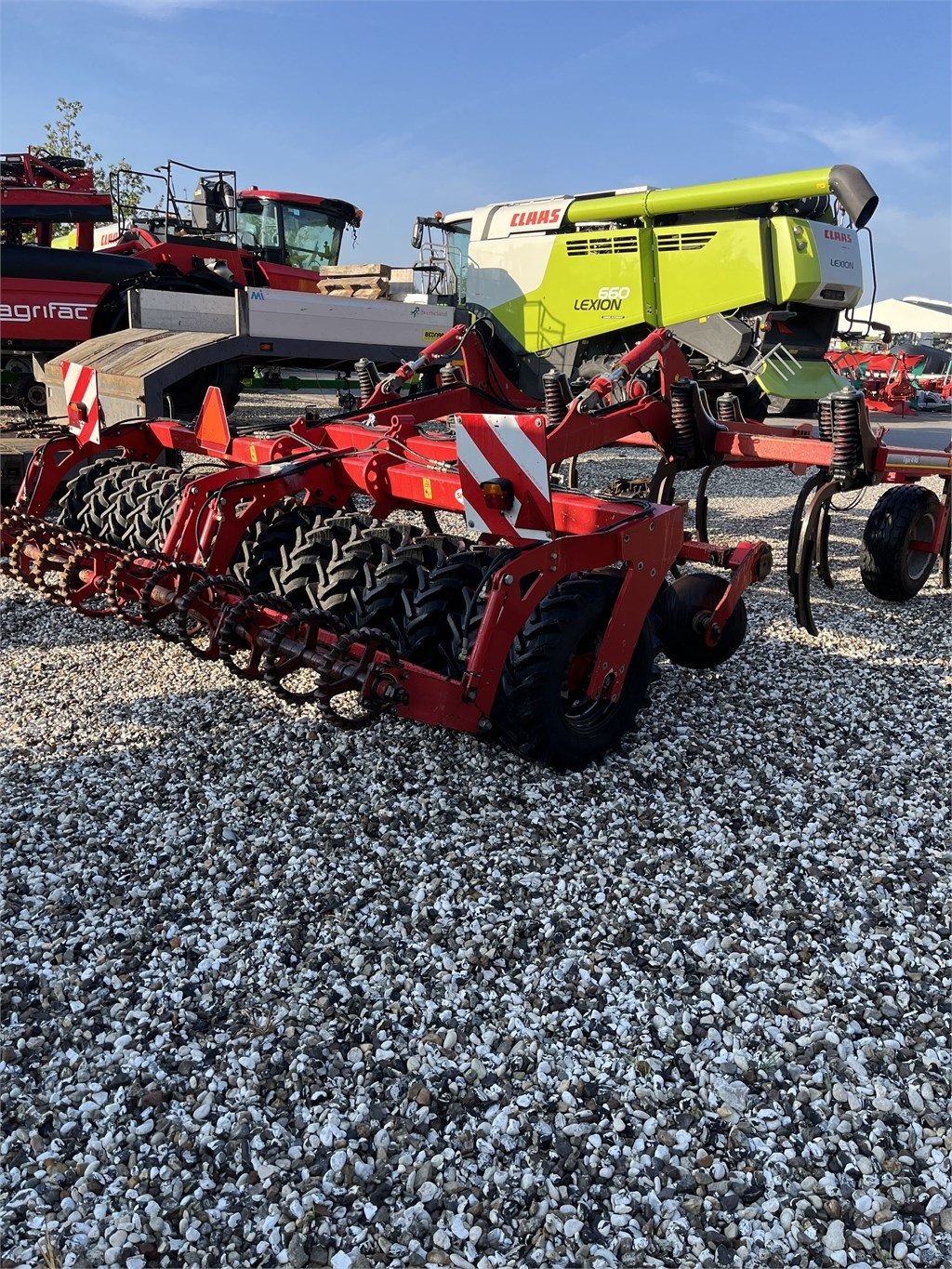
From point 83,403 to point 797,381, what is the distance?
207 inches

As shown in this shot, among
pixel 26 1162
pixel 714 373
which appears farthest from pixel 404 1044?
pixel 714 373

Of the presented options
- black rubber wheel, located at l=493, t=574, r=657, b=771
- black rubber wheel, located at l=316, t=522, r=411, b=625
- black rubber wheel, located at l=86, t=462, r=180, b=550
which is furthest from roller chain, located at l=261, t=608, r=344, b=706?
black rubber wheel, located at l=86, t=462, r=180, b=550

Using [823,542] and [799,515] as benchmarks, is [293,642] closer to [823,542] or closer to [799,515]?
[799,515]

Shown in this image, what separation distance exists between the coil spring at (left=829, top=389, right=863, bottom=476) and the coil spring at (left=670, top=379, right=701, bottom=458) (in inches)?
29.3

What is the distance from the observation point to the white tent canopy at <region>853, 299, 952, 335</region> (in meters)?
39.5

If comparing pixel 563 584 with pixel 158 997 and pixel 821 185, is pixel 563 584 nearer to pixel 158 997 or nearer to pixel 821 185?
pixel 158 997

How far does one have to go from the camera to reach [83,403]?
5.35 m

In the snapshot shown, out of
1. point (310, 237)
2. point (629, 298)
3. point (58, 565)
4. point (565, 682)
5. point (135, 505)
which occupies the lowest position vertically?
point (565, 682)

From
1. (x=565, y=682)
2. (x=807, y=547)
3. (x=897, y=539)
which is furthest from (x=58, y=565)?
(x=897, y=539)

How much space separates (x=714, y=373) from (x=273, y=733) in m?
5.67

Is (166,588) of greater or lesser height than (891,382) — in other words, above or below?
below

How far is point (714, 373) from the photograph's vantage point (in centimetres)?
774

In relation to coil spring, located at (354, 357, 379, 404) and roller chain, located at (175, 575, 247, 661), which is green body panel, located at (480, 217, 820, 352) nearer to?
coil spring, located at (354, 357, 379, 404)

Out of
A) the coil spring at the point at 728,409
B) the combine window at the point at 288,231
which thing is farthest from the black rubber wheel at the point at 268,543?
the combine window at the point at 288,231
